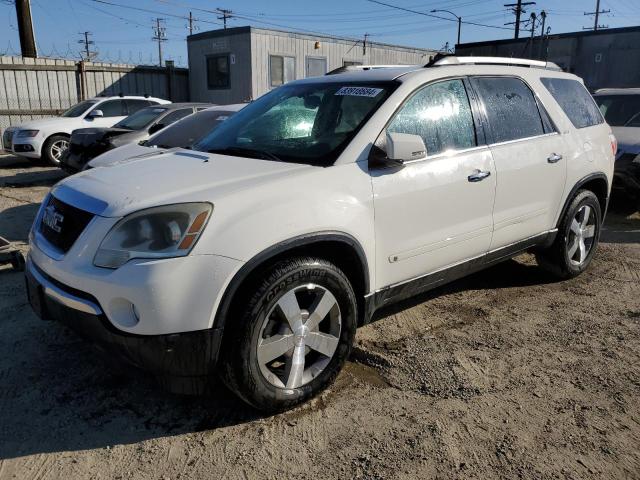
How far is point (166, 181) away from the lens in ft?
9.19

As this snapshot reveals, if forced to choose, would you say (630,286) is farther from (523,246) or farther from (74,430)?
(74,430)

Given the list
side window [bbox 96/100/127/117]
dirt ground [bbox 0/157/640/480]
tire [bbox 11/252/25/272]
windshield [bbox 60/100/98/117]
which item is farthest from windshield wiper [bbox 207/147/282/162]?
windshield [bbox 60/100/98/117]

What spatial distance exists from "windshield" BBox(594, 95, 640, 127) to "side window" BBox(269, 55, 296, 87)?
34.1 ft

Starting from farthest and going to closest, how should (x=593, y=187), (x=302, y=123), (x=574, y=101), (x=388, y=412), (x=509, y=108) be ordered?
(x=593, y=187), (x=574, y=101), (x=509, y=108), (x=302, y=123), (x=388, y=412)

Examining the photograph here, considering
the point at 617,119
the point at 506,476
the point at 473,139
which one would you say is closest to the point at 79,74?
the point at 617,119

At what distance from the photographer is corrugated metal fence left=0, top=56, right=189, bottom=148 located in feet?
49.1

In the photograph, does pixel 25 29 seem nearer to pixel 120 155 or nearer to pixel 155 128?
pixel 155 128

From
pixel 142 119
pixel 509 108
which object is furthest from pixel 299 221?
pixel 142 119

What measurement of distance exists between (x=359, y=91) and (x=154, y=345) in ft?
6.67

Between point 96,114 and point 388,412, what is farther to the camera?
point 96,114

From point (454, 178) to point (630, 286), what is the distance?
2.46 metres

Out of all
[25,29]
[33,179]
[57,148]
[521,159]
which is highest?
[25,29]

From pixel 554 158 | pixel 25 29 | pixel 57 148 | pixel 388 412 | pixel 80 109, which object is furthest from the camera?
pixel 25 29

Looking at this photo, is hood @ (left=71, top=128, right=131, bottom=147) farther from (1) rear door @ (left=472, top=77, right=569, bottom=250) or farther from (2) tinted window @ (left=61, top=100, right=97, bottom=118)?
(1) rear door @ (left=472, top=77, right=569, bottom=250)
